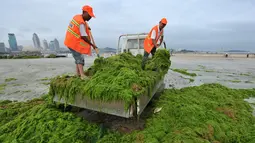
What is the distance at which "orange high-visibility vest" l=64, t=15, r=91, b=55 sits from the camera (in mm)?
2969

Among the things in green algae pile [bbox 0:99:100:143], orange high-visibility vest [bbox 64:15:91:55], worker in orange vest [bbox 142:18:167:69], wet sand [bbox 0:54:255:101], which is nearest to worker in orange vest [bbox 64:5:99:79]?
orange high-visibility vest [bbox 64:15:91:55]

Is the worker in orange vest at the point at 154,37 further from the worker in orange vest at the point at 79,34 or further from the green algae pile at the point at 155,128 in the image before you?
the green algae pile at the point at 155,128

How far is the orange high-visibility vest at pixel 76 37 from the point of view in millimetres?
2969

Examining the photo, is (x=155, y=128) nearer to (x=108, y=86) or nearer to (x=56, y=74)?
(x=108, y=86)

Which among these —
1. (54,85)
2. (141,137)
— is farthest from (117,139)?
(54,85)

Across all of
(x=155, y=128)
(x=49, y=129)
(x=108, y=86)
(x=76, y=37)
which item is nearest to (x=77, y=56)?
(x=76, y=37)

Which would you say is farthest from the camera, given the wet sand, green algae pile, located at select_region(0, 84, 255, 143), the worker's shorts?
the wet sand

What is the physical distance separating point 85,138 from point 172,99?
203cm

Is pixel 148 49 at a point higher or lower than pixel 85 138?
higher

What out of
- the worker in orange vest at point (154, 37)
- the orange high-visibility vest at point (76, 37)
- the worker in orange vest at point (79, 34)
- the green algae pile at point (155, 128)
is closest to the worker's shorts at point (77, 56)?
the worker in orange vest at point (79, 34)

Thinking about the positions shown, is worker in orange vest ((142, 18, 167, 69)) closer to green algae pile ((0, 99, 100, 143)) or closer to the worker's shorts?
the worker's shorts

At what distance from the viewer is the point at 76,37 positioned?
9.95 ft

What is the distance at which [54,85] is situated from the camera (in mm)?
2654

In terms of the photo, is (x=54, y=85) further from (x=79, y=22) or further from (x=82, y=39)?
(x=79, y=22)
